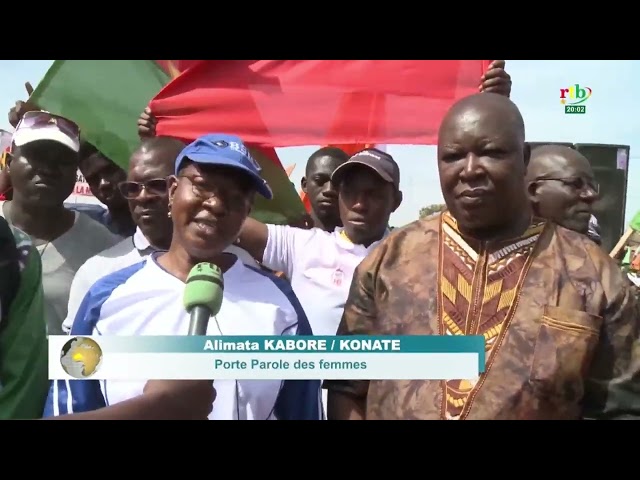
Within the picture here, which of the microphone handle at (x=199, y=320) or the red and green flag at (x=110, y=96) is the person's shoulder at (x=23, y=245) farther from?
the microphone handle at (x=199, y=320)

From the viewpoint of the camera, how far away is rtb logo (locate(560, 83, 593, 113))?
11.8ft

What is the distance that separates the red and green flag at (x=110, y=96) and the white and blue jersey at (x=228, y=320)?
57 cm

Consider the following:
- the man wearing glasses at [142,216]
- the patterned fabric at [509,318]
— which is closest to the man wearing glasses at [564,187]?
the patterned fabric at [509,318]

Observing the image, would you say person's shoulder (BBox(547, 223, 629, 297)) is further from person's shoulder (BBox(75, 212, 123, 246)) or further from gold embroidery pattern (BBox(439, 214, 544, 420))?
person's shoulder (BBox(75, 212, 123, 246))

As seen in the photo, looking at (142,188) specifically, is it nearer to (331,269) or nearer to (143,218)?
(143,218)

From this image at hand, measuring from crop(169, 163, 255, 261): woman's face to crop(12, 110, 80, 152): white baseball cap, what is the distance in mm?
633

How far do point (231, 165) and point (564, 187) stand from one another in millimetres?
1604

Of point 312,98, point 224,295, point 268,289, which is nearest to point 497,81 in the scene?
point 312,98

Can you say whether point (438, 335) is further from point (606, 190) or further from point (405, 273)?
point (606, 190)

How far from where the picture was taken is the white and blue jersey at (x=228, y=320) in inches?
141

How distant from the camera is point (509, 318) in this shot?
135 inches

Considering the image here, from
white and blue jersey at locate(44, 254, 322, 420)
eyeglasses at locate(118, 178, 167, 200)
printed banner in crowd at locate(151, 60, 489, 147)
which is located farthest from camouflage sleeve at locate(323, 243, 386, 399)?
eyeglasses at locate(118, 178, 167, 200)

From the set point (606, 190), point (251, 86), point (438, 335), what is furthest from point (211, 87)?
point (606, 190)

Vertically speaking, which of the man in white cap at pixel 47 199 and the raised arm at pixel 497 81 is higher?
the raised arm at pixel 497 81
